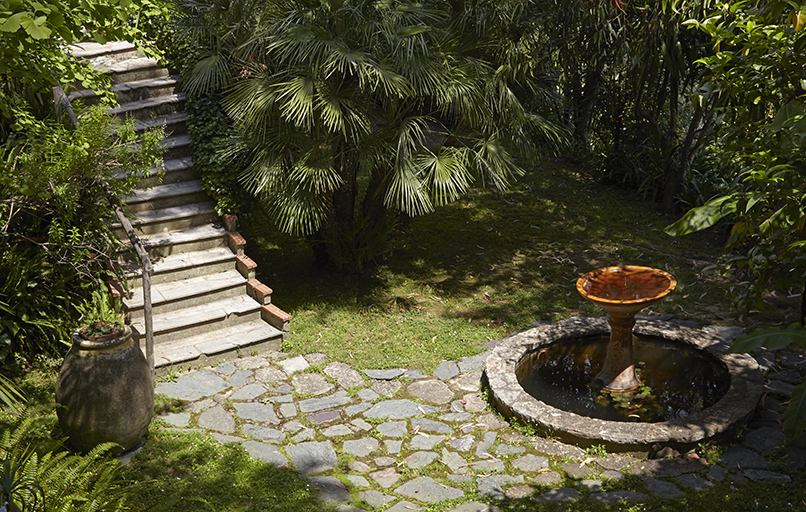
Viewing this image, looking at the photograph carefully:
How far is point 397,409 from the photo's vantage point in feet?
20.1

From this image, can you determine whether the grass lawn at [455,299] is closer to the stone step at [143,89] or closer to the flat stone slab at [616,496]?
the flat stone slab at [616,496]

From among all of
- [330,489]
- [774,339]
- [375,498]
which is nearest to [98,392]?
[330,489]

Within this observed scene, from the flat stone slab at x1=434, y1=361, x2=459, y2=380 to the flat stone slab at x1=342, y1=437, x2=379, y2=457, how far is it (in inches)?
47.5

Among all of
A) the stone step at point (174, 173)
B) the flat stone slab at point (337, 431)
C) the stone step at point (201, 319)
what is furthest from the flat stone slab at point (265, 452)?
the stone step at point (174, 173)

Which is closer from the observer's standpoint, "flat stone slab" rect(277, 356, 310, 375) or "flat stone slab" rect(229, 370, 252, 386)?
"flat stone slab" rect(229, 370, 252, 386)

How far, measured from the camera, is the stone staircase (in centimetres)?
698

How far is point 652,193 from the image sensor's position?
442 inches

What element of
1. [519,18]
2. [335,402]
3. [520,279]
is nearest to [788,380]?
[520,279]

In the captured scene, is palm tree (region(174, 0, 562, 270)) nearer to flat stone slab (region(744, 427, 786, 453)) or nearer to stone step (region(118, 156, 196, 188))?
stone step (region(118, 156, 196, 188))

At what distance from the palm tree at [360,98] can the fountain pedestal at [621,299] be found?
1788 millimetres

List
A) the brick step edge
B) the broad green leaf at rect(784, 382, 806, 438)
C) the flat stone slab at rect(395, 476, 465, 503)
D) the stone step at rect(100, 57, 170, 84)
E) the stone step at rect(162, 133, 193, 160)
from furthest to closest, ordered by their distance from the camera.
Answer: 1. the stone step at rect(100, 57, 170, 84)
2. the stone step at rect(162, 133, 193, 160)
3. the brick step edge
4. the flat stone slab at rect(395, 476, 465, 503)
5. the broad green leaf at rect(784, 382, 806, 438)

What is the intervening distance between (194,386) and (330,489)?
2.02m

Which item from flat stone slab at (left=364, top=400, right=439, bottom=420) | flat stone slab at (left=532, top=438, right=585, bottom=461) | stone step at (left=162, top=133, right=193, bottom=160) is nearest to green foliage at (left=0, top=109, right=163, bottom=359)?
stone step at (left=162, top=133, right=193, bottom=160)

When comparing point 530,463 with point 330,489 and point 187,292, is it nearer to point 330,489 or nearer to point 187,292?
point 330,489
